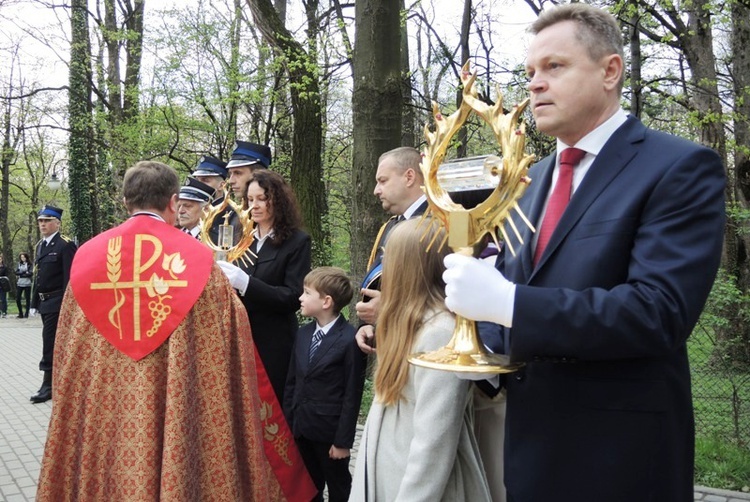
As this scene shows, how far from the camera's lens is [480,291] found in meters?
1.54

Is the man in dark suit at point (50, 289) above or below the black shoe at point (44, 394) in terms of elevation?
above

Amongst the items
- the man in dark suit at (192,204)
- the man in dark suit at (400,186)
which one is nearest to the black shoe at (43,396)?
the man in dark suit at (192,204)

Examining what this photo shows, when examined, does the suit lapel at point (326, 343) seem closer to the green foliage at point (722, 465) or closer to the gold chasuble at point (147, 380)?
the gold chasuble at point (147, 380)

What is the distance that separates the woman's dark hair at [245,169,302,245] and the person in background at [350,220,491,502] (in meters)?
1.89

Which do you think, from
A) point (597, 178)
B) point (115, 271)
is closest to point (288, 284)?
point (115, 271)

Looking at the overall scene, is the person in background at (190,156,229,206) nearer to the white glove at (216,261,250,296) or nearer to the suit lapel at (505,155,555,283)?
the white glove at (216,261,250,296)

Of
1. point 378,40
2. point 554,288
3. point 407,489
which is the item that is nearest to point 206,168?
point 378,40

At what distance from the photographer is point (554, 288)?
5.13 feet

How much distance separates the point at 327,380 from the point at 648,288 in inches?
98.0

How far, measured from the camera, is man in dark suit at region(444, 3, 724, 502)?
150 cm

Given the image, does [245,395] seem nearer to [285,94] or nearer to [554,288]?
[554,288]

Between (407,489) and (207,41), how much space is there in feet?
42.0

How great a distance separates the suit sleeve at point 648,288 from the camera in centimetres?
147

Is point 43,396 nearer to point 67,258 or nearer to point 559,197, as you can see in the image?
point 67,258
